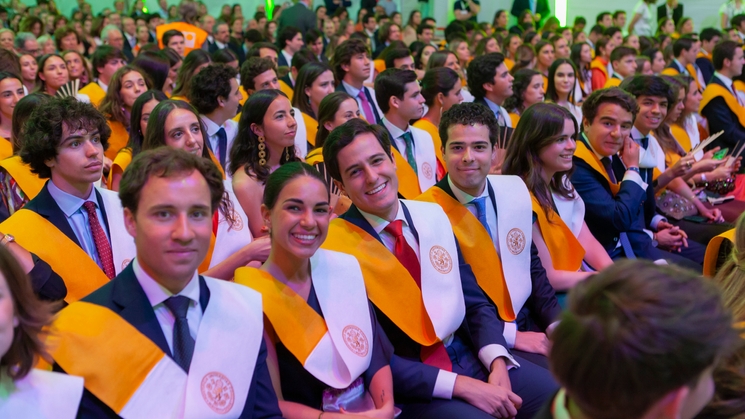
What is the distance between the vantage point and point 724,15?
13.4m

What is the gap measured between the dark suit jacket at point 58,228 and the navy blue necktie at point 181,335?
2.52 ft

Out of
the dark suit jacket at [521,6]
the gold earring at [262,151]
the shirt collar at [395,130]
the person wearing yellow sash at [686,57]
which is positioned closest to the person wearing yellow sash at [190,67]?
the shirt collar at [395,130]

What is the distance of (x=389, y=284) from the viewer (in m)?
2.58

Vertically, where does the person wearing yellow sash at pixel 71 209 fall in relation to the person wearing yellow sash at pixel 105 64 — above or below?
below

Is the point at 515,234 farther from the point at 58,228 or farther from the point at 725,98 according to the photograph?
the point at 725,98

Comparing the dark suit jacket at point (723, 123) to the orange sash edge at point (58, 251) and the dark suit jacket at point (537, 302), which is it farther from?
the orange sash edge at point (58, 251)

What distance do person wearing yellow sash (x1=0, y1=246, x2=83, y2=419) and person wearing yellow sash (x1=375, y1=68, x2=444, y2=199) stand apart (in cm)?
298

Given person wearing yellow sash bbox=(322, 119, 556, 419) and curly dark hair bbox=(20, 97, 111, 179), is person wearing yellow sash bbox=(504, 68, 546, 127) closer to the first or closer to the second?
person wearing yellow sash bbox=(322, 119, 556, 419)

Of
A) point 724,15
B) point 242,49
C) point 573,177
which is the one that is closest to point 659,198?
point 573,177

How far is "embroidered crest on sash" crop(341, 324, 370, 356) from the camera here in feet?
7.43

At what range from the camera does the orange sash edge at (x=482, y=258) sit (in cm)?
299

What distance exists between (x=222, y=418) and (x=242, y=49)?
381 inches

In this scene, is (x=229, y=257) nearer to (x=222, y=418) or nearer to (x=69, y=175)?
(x=69, y=175)

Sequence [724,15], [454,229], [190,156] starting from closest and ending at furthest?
[190,156] → [454,229] → [724,15]
